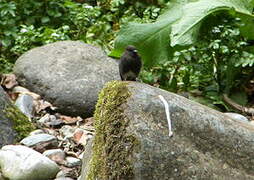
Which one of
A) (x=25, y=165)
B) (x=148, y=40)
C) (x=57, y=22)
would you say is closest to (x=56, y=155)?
(x=25, y=165)

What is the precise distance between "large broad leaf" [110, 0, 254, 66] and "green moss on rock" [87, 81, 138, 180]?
84.3 inches

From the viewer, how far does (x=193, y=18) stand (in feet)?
20.1

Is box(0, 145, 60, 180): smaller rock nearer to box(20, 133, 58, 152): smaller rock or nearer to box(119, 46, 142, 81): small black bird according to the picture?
box(20, 133, 58, 152): smaller rock

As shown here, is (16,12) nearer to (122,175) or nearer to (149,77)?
(149,77)

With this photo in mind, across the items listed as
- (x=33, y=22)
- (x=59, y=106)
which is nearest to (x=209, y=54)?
(x=59, y=106)

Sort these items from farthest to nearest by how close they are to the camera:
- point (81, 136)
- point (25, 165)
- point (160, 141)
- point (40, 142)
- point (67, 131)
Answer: point (67, 131) → point (81, 136) → point (40, 142) → point (25, 165) → point (160, 141)

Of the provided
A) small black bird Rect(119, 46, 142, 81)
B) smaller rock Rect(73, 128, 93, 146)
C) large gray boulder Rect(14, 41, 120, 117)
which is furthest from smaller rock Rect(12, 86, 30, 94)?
small black bird Rect(119, 46, 142, 81)

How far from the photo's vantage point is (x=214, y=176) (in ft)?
12.9

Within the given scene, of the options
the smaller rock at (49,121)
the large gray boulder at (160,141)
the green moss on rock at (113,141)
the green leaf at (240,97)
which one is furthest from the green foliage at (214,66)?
the green moss on rock at (113,141)

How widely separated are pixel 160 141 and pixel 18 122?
1959mm

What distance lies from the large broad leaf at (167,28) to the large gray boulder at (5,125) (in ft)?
4.94

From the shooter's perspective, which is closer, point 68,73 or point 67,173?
point 67,173

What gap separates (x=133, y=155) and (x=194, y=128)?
1.79ft

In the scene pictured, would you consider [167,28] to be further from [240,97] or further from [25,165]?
[25,165]
